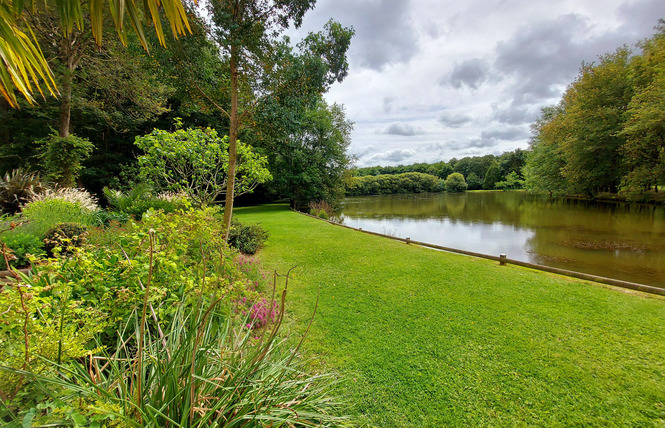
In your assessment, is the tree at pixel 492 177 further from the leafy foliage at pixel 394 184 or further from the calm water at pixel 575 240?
the calm water at pixel 575 240

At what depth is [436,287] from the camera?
4445mm

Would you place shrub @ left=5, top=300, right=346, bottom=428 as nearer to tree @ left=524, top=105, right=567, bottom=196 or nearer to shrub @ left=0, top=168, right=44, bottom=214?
shrub @ left=0, top=168, right=44, bottom=214

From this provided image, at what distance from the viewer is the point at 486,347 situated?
2.82 meters

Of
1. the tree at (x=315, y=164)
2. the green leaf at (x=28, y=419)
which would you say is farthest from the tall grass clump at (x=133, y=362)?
the tree at (x=315, y=164)

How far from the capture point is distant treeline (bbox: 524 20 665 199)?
1474cm

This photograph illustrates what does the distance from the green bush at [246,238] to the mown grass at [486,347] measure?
7.30 feet

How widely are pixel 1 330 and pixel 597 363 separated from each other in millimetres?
4678

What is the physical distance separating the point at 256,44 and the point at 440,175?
77921 millimetres

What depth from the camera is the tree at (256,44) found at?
3.67 metres

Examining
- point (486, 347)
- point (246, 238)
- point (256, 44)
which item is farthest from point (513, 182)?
point (256, 44)

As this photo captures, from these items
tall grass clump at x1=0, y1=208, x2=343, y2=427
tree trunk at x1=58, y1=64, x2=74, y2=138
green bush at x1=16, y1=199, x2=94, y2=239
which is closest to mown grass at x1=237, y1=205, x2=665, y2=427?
tall grass clump at x1=0, y1=208, x2=343, y2=427

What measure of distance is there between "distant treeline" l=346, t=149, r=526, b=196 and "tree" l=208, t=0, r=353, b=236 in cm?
3767

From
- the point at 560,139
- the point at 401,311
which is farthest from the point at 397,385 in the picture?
the point at 560,139

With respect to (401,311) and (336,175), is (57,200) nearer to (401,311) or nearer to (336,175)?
(401,311)
